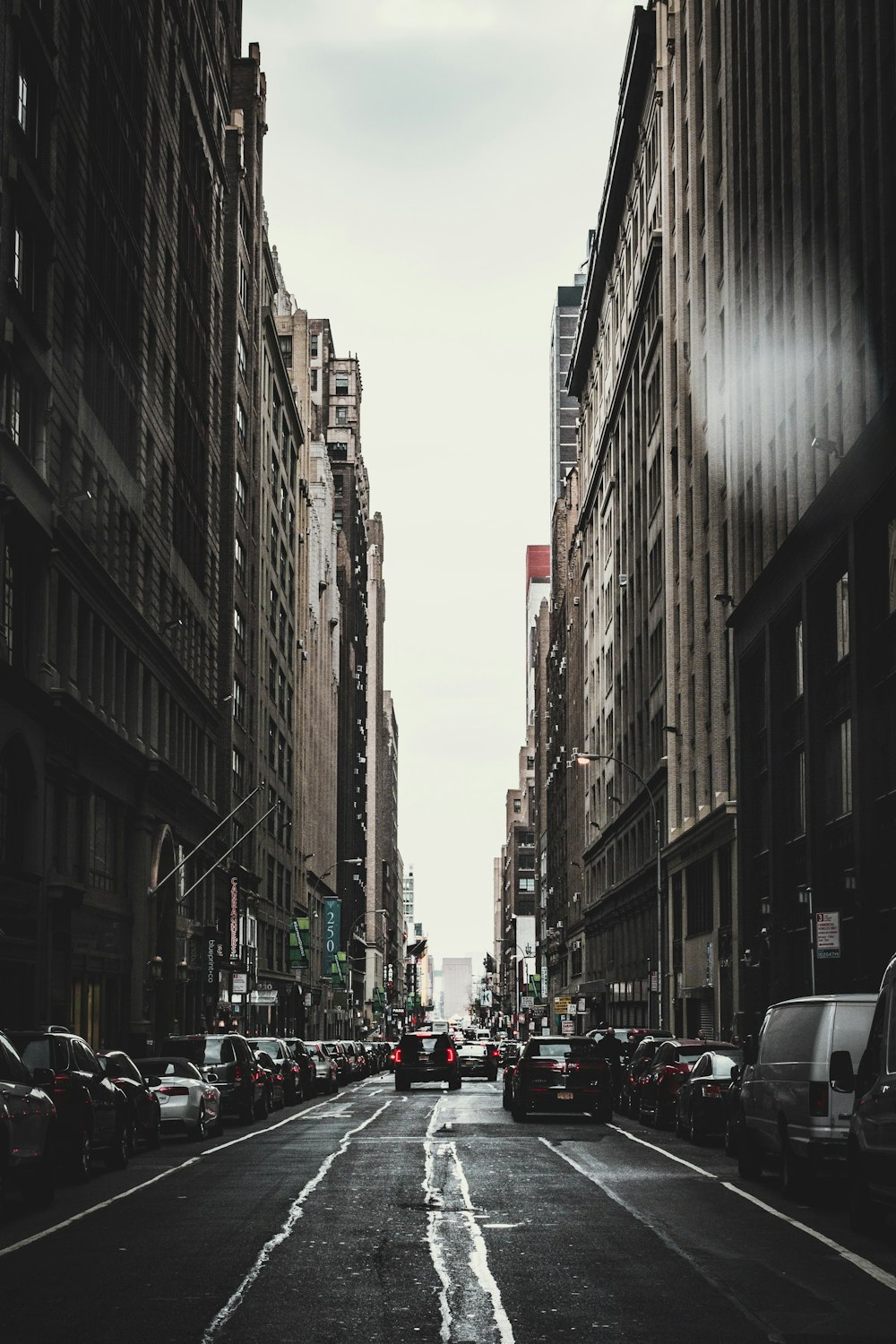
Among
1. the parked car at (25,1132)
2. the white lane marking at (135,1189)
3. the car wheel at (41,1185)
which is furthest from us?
the car wheel at (41,1185)

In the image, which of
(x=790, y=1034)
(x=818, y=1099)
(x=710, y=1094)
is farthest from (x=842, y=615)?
(x=818, y=1099)

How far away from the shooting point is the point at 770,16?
46.6 meters

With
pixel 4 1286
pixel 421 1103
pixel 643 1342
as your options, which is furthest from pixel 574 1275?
pixel 421 1103

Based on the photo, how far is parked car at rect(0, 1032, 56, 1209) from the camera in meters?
16.4

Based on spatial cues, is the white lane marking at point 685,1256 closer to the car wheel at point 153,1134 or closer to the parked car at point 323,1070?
the car wheel at point 153,1134

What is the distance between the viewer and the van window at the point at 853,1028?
57.2 ft

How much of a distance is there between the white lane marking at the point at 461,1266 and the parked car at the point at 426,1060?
117ft

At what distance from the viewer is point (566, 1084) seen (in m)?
35.0

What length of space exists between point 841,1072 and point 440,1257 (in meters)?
4.16

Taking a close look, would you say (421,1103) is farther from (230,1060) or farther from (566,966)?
(566,966)

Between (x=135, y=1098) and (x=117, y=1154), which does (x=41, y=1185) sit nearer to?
(x=117, y=1154)

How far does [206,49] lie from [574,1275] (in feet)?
214

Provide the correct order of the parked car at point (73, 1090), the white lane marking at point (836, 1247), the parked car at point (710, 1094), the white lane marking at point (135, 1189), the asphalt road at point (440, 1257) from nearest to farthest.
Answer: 1. the asphalt road at point (440, 1257)
2. the white lane marking at point (836, 1247)
3. the white lane marking at point (135, 1189)
4. the parked car at point (73, 1090)
5. the parked car at point (710, 1094)

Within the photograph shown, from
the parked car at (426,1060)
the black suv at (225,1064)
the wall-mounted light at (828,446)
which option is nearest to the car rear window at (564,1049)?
the black suv at (225,1064)
